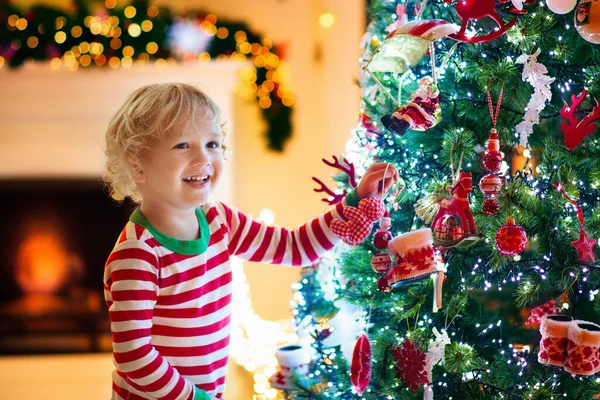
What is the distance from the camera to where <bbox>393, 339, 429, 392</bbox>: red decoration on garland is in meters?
1.21

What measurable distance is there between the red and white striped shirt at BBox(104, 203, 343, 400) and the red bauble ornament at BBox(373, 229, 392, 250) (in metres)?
0.12

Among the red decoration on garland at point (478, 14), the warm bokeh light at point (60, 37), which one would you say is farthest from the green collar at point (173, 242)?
the warm bokeh light at point (60, 37)

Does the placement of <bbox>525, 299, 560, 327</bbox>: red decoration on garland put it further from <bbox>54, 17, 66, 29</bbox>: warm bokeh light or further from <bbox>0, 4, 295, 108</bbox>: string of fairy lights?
<bbox>54, 17, 66, 29</bbox>: warm bokeh light

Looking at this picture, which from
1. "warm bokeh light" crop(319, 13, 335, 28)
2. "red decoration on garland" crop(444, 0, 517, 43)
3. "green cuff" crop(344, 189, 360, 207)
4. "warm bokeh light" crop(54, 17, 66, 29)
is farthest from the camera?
"warm bokeh light" crop(319, 13, 335, 28)

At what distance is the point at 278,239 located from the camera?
4.51ft

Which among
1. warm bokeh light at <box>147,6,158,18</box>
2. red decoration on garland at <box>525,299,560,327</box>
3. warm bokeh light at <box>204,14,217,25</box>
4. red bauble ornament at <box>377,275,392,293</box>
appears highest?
warm bokeh light at <box>147,6,158,18</box>

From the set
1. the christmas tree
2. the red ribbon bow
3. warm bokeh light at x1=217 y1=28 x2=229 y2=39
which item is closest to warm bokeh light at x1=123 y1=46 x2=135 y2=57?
warm bokeh light at x1=217 y1=28 x2=229 y2=39

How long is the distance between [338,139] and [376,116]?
169 centimetres

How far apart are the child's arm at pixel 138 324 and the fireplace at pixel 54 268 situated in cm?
209

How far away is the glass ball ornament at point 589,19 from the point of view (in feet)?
3.49

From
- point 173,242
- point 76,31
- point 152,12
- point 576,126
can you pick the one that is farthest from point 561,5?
point 76,31

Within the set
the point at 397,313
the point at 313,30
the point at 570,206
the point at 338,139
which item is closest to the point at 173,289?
the point at 397,313

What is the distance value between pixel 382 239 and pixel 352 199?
114mm

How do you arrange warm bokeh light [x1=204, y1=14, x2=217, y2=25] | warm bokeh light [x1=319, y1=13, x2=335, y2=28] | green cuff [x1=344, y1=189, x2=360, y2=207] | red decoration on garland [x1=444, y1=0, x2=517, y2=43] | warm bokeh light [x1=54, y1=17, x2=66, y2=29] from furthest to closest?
1. warm bokeh light [x1=319, y1=13, x2=335, y2=28]
2. warm bokeh light [x1=204, y1=14, x2=217, y2=25]
3. warm bokeh light [x1=54, y1=17, x2=66, y2=29]
4. green cuff [x1=344, y1=189, x2=360, y2=207]
5. red decoration on garland [x1=444, y1=0, x2=517, y2=43]
